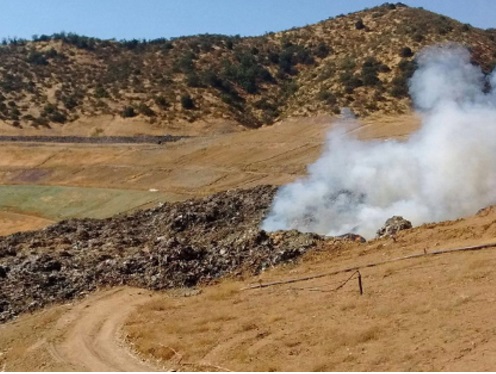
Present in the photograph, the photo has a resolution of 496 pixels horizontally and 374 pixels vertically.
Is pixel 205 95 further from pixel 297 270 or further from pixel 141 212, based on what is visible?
pixel 297 270

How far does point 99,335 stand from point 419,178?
13.0 m

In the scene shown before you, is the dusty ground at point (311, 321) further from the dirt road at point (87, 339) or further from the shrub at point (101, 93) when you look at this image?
the shrub at point (101, 93)

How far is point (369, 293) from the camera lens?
18.0 meters

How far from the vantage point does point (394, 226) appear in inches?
905

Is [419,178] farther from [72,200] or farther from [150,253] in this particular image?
[72,200]

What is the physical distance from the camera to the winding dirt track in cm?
1684

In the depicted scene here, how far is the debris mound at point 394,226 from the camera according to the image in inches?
899

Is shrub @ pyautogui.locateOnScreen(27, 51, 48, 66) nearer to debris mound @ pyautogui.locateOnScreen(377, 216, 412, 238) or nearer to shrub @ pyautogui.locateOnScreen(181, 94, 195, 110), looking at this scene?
shrub @ pyautogui.locateOnScreen(181, 94, 195, 110)

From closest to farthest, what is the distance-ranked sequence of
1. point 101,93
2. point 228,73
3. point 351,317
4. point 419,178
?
point 351,317 < point 419,178 < point 101,93 < point 228,73

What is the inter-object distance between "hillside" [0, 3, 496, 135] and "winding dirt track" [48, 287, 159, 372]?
130 feet

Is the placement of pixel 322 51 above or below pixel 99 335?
above

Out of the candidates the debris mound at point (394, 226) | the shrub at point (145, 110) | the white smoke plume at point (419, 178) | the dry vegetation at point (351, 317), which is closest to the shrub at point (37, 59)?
the shrub at point (145, 110)

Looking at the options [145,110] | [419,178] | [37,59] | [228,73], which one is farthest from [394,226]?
[37,59]

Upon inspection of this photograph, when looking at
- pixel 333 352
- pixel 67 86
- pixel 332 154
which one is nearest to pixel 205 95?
pixel 67 86
